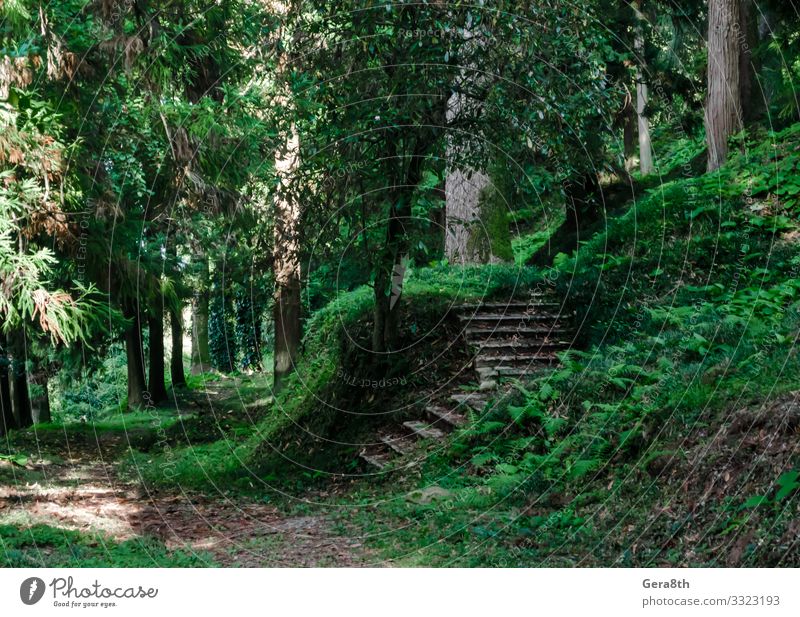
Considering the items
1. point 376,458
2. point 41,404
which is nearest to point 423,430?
point 376,458

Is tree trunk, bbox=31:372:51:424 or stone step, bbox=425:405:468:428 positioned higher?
stone step, bbox=425:405:468:428

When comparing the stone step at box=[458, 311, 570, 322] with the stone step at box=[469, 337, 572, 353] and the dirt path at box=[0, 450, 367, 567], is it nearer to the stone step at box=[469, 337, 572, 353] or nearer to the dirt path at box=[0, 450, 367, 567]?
the stone step at box=[469, 337, 572, 353]

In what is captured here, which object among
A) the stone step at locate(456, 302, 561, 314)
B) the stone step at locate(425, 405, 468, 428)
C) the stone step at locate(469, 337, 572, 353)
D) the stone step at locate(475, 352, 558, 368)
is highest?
the stone step at locate(456, 302, 561, 314)

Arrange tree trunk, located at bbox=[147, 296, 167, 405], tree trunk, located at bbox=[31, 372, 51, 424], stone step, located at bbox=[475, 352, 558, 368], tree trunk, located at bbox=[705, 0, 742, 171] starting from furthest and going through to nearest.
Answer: tree trunk, located at bbox=[147, 296, 167, 405] → tree trunk, located at bbox=[31, 372, 51, 424] → tree trunk, located at bbox=[705, 0, 742, 171] → stone step, located at bbox=[475, 352, 558, 368]

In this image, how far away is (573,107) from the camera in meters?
8.41

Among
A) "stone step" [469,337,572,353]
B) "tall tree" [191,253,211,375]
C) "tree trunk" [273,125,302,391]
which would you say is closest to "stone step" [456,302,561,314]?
"stone step" [469,337,572,353]

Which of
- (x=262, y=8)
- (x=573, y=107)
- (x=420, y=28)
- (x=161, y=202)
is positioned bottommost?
(x=161, y=202)

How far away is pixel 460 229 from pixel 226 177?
17.2ft

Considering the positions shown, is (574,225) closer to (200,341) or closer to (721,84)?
(721,84)

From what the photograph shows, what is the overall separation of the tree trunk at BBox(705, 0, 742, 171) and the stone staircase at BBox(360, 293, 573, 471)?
417 centimetres

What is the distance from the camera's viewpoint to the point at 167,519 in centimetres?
772

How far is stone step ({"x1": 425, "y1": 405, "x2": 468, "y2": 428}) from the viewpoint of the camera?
8.96m
